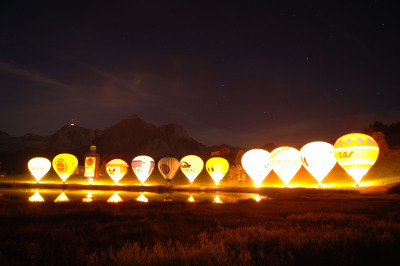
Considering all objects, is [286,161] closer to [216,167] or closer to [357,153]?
[357,153]

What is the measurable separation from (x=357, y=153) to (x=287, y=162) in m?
11.9

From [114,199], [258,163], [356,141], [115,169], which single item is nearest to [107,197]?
[114,199]

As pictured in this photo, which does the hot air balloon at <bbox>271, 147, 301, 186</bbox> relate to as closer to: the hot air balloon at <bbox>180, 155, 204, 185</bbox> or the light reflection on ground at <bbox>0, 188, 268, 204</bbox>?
the light reflection on ground at <bbox>0, 188, 268, 204</bbox>

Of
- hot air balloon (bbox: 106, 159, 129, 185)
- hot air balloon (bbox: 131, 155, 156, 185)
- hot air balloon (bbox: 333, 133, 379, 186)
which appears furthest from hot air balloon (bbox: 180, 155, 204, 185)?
hot air balloon (bbox: 333, 133, 379, 186)

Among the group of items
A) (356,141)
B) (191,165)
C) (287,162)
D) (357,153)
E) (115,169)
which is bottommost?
(115,169)

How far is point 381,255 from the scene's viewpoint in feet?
22.6

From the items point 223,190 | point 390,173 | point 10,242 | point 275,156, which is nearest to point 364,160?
point 275,156

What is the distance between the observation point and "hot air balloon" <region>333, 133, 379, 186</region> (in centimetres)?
4991

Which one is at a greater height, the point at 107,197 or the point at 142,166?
the point at 142,166

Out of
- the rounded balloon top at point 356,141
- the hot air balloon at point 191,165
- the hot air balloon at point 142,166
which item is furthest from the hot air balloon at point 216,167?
the rounded balloon top at point 356,141

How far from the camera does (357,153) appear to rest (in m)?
50.0

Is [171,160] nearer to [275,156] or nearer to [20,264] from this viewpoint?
[275,156]

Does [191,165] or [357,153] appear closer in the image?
[357,153]

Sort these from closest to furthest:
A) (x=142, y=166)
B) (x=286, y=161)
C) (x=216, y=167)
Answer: (x=286, y=161)
(x=216, y=167)
(x=142, y=166)
